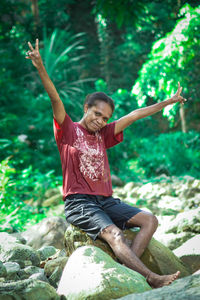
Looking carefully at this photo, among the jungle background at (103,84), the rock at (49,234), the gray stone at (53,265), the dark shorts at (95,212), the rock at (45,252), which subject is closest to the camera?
the dark shorts at (95,212)

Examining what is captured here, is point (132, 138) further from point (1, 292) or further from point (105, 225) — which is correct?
point (1, 292)

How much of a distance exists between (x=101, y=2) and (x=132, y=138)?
4.97m

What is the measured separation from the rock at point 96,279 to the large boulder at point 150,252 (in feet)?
1.24

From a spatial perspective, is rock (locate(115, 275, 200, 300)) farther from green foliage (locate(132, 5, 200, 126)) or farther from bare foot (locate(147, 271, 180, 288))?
green foliage (locate(132, 5, 200, 126))

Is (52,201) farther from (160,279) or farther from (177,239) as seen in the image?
(160,279)

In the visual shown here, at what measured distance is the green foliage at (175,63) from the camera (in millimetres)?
6266

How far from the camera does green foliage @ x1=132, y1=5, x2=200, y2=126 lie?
6.27 meters

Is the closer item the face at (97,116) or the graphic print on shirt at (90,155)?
the graphic print on shirt at (90,155)

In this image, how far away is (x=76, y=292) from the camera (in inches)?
72.1

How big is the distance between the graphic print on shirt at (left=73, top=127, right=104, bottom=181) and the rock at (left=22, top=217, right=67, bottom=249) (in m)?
1.15

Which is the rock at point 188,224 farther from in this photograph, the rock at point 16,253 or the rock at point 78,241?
the rock at point 16,253

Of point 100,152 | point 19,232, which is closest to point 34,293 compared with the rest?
point 100,152

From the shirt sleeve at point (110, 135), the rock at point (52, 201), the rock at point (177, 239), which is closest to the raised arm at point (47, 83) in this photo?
the shirt sleeve at point (110, 135)

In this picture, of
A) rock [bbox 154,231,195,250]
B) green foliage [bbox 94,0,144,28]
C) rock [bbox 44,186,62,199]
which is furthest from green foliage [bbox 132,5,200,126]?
rock [bbox 154,231,195,250]
